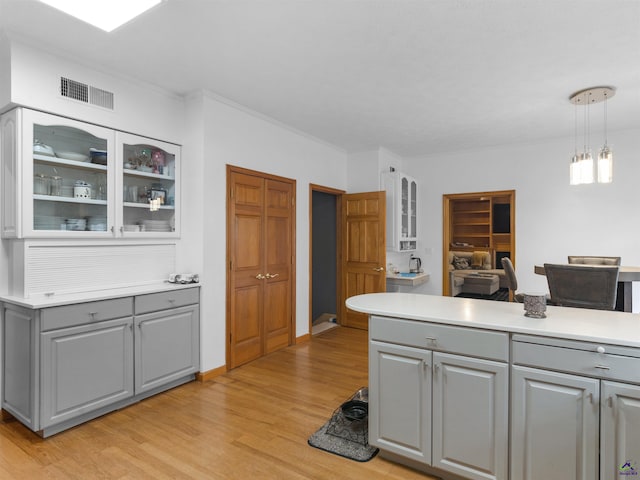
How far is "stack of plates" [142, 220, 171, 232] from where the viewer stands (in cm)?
337

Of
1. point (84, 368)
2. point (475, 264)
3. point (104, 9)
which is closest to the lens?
point (104, 9)

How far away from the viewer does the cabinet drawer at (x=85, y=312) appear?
2455mm

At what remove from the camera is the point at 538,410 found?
175 centimetres

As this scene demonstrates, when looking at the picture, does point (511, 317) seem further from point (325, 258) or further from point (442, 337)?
point (325, 258)

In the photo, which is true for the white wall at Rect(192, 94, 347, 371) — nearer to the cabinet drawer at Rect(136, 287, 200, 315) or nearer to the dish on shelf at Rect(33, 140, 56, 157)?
the cabinet drawer at Rect(136, 287, 200, 315)

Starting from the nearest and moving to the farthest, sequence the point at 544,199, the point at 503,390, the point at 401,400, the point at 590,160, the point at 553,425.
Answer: the point at 553,425 → the point at 503,390 → the point at 401,400 → the point at 590,160 → the point at 544,199

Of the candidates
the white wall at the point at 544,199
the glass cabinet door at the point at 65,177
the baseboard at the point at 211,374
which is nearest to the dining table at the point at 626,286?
the white wall at the point at 544,199

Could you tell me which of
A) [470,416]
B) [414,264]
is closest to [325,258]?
[414,264]

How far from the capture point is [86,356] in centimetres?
264

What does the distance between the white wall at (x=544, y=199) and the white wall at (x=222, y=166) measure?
2538 millimetres

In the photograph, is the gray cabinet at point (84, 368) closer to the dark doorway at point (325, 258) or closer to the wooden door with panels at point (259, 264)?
the wooden door with panels at point (259, 264)

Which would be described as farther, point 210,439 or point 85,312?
point 85,312

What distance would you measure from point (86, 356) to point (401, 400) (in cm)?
221

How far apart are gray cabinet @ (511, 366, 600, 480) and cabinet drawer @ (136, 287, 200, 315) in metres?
2.66
